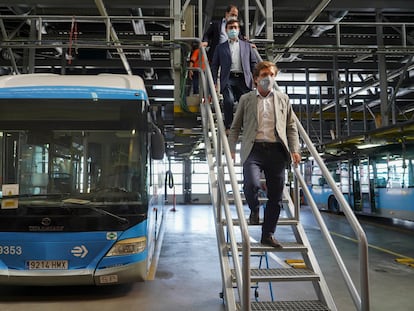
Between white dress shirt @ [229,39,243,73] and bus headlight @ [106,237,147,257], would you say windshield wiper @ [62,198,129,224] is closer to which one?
bus headlight @ [106,237,147,257]

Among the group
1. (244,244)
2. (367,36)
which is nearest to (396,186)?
(367,36)

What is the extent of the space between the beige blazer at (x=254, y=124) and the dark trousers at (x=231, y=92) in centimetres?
92

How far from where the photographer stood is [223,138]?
13.1ft

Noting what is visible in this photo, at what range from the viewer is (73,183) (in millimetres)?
5082

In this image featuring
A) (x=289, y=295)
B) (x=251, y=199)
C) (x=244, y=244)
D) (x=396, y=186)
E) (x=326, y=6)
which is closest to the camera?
(x=244, y=244)

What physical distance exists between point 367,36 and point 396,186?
17.6 feet

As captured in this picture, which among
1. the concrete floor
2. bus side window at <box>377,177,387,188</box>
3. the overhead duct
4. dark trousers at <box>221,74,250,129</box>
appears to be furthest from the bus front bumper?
bus side window at <box>377,177,387,188</box>

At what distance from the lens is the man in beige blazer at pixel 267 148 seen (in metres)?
3.76

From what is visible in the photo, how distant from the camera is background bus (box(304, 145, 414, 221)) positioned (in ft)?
42.7

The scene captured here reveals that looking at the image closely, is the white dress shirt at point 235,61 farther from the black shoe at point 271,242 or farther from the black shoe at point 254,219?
the black shoe at point 271,242

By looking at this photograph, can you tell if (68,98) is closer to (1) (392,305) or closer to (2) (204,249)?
(1) (392,305)

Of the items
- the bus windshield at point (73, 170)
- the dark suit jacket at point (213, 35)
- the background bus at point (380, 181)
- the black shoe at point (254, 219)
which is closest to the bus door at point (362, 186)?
the background bus at point (380, 181)

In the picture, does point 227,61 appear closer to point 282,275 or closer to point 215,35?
point 215,35

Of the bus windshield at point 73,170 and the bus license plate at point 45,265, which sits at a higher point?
the bus windshield at point 73,170
